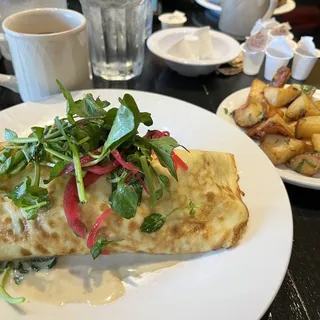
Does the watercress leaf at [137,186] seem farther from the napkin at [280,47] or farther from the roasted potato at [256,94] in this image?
the napkin at [280,47]

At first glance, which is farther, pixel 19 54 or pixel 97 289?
pixel 19 54

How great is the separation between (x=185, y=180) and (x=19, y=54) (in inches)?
30.1

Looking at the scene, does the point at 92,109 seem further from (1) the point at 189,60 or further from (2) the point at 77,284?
(1) the point at 189,60

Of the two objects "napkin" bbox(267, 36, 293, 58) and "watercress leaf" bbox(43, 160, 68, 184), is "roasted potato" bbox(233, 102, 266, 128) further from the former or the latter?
"watercress leaf" bbox(43, 160, 68, 184)

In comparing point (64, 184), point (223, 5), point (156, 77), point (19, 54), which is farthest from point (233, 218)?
point (223, 5)

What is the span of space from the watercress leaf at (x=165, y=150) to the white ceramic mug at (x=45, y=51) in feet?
1.94

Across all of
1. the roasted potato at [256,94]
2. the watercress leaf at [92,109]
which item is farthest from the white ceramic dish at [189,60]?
the watercress leaf at [92,109]

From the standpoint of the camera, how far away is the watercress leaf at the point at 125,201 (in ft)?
2.71

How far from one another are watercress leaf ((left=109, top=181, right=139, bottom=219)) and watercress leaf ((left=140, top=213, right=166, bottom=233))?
3.1 inches

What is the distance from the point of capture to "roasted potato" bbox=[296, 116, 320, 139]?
132 cm

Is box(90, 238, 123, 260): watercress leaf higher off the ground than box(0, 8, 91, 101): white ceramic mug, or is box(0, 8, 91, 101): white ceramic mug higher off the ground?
box(0, 8, 91, 101): white ceramic mug

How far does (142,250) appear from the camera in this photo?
0.93m

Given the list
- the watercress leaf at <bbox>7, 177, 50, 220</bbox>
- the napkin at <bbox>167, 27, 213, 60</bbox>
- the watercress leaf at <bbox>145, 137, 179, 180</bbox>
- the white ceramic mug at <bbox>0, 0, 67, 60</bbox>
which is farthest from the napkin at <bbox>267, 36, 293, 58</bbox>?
the watercress leaf at <bbox>7, 177, 50, 220</bbox>

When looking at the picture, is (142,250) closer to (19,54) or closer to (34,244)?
(34,244)
